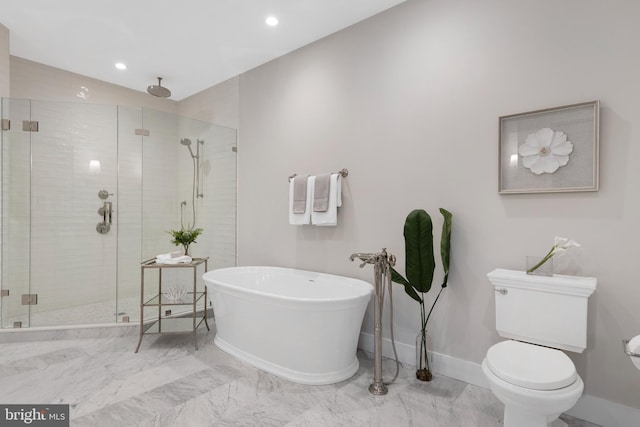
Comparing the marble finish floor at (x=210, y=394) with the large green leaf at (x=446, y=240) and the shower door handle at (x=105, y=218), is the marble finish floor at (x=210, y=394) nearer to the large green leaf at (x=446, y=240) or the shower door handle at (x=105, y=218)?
the large green leaf at (x=446, y=240)

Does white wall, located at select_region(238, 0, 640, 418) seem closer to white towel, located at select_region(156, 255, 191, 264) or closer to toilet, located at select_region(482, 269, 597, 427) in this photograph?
toilet, located at select_region(482, 269, 597, 427)

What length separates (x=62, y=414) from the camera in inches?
71.2

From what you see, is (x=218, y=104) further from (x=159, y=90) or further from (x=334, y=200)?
(x=334, y=200)

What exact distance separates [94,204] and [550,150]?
3.79 m

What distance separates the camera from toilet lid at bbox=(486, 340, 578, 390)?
4.39 feet

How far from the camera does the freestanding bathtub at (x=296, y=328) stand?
2.11 metres

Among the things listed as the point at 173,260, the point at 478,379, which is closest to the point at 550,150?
the point at 478,379

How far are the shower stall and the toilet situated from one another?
2779mm

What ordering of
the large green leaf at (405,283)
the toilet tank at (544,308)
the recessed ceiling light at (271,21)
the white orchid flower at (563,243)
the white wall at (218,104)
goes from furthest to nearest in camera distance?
the white wall at (218,104), the recessed ceiling light at (271,21), the large green leaf at (405,283), the white orchid flower at (563,243), the toilet tank at (544,308)

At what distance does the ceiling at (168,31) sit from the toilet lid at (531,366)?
7.92ft

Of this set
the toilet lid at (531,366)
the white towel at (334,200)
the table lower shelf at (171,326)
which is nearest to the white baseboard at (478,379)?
the toilet lid at (531,366)

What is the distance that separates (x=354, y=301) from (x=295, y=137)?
1.72 metres

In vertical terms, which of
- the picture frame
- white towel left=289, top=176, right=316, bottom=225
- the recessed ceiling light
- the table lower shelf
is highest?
the recessed ceiling light

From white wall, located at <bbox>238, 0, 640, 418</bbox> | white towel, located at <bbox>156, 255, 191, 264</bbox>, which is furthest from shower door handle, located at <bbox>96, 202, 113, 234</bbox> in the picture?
white wall, located at <bbox>238, 0, 640, 418</bbox>
